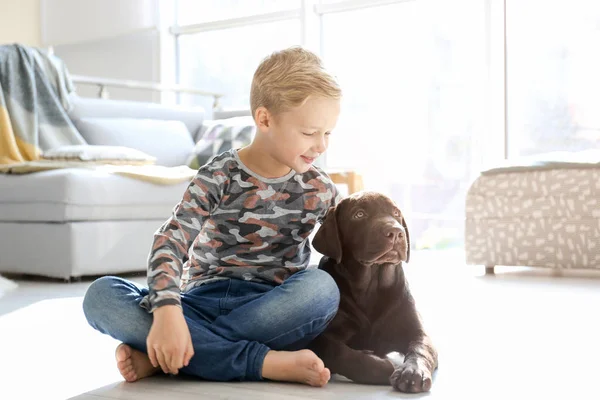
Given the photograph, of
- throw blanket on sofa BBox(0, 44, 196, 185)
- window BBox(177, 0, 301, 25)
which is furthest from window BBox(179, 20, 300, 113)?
throw blanket on sofa BBox(0, 44, 196, 185)

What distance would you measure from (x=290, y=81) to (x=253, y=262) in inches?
12.8

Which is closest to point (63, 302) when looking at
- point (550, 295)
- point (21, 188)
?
point (21, 188)

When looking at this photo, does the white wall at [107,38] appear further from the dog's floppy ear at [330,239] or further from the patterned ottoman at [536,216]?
the dog's floppy ear at [330,239]

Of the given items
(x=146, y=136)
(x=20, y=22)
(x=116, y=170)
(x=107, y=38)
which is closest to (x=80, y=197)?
(x=116, y=170)

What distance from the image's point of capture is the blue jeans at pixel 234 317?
4.38ft

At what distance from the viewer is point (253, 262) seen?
1.46 m

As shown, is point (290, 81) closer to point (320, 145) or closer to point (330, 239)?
point (320, 145)

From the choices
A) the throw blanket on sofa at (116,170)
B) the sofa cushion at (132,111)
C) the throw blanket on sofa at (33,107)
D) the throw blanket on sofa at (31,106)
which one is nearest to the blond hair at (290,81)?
the throw blanket on sofa at (116,170)

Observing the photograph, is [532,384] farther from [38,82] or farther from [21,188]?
[38,82]

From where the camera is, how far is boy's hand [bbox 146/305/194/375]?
1.20m

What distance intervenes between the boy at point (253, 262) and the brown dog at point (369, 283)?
0.16ft

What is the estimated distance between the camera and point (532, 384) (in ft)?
4.38

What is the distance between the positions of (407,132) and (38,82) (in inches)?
93.0

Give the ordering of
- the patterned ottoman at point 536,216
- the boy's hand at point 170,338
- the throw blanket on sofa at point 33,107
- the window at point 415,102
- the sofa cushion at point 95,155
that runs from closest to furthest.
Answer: the boy's hand at point 170,338 → the patterned ottoman at point 536,216 → the sofa cushion at point 95,155 → the throw blanket on sofa at point 33,107 → the window at point 415,102
